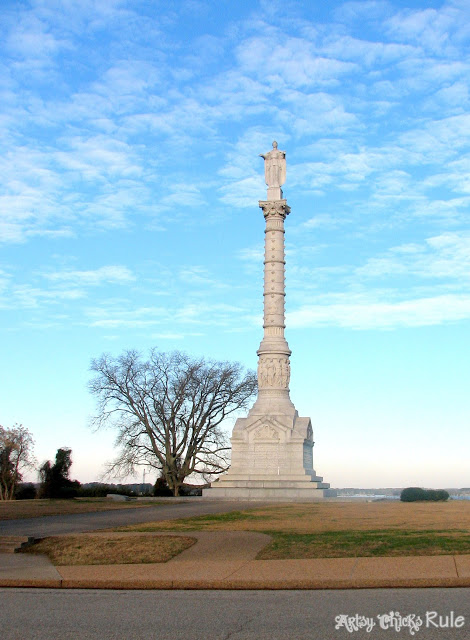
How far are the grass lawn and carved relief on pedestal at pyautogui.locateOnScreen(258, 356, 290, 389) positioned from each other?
19.6 m

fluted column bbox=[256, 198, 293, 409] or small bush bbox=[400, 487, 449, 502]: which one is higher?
fluted column bbox=[256, 198, 293, 409]

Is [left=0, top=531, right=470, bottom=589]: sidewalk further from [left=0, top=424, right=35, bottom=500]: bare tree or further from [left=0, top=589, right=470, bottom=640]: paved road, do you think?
[left=0, top=424, right=35, bottom=500]: bare tree

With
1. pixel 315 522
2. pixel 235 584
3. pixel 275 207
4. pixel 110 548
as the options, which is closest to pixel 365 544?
pixel 235 584

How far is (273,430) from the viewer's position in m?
42.1

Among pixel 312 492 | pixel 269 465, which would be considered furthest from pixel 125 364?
pixel 312 492

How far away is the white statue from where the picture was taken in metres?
47.6

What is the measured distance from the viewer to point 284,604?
9172 mm

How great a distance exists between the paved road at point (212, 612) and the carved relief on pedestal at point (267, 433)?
31.8m

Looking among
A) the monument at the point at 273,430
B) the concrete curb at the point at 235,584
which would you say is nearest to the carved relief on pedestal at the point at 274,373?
the monument at the point at 273,430

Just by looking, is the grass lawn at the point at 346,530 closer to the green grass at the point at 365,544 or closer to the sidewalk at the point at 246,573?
the green grass at the point at 365,544

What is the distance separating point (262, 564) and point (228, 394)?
3876 centimetres

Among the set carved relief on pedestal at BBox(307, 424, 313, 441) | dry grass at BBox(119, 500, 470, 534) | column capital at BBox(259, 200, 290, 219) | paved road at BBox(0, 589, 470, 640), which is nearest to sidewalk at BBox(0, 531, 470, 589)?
paved road at BBox(0, 589, 470, 640)

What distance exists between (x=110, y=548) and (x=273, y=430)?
28488 millimetres

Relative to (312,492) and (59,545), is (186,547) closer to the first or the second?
(59,545)
